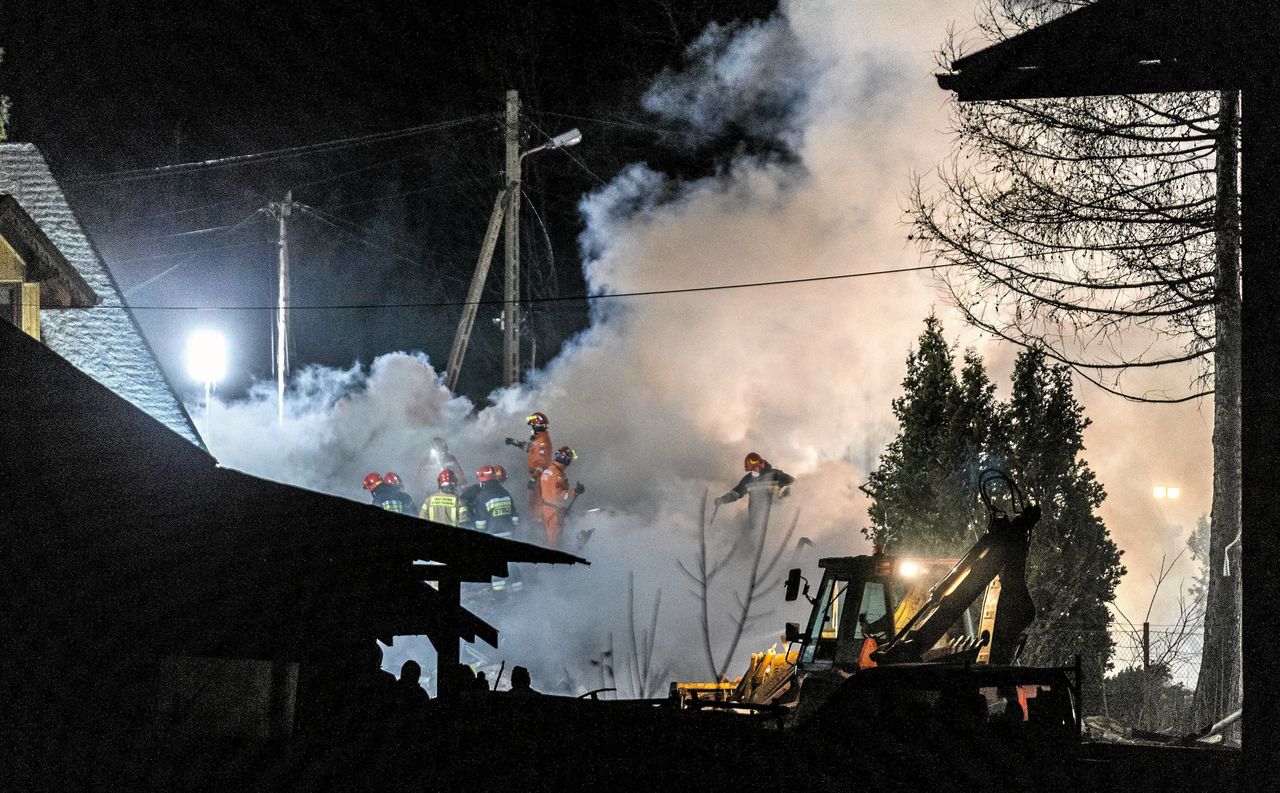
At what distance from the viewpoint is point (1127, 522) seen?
29359 millimetres

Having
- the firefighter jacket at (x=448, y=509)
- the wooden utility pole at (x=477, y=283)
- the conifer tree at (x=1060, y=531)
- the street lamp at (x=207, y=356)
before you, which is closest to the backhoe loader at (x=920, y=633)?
the conifer tree at (x=1060, y=531)

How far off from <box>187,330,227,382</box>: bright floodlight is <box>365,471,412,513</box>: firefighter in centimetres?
533

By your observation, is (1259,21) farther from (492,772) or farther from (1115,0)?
(492,772)

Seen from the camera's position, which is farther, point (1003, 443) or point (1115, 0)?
point (1003, 443)

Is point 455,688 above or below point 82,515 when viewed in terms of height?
below

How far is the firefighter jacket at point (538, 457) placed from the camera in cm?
2533

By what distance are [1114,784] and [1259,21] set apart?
5174mm

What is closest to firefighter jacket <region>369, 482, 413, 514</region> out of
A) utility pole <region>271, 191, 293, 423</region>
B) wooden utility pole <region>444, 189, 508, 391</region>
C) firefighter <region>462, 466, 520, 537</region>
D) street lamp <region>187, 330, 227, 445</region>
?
firefighter <region>462, 466, 520, 537</region>

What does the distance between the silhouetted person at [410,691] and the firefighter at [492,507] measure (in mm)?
12146

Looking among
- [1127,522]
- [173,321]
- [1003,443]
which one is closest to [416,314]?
[173,321]

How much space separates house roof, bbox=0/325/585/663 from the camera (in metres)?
7.71

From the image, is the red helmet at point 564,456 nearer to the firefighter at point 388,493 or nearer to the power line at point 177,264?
the firefighter at point 388,493

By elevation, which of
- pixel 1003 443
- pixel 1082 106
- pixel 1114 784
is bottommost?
pixel 1114 784

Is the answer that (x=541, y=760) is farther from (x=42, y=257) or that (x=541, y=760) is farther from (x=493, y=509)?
(x=493, y=509)
